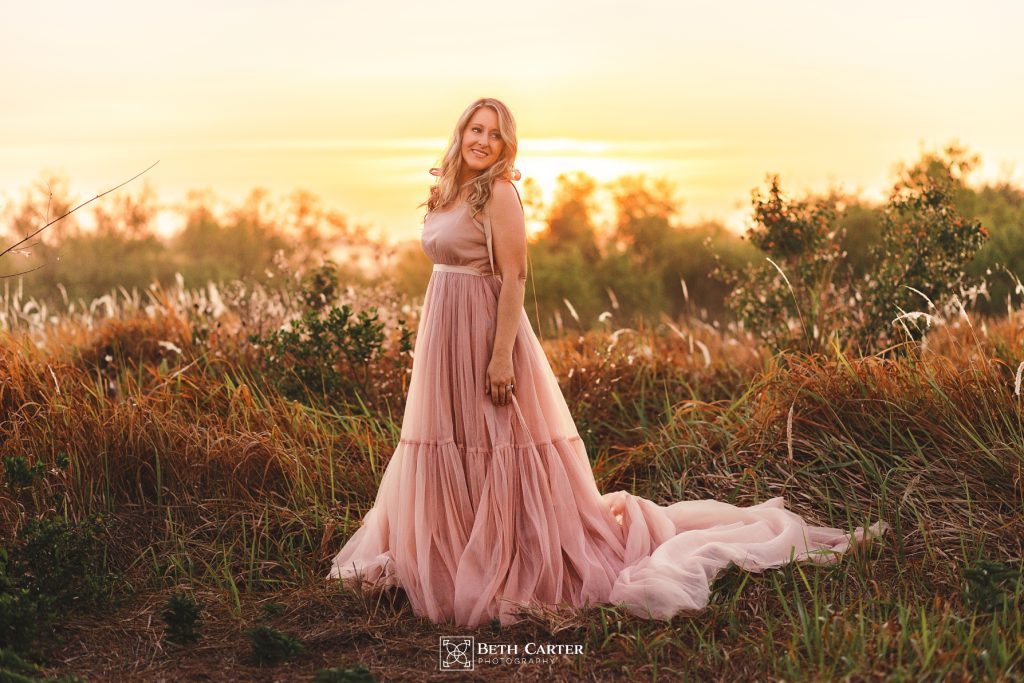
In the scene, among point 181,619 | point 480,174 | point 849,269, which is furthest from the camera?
point 849,269

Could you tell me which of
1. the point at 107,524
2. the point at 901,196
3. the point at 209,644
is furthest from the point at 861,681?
the point at 901,196

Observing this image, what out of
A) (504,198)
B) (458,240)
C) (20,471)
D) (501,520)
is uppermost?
(504,198)

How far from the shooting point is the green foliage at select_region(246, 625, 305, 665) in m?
3.97

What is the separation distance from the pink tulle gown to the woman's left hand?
0.07 m

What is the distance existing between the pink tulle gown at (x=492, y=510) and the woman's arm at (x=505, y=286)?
0.25ft

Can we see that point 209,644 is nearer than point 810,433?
Yes

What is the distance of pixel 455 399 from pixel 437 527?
598mm

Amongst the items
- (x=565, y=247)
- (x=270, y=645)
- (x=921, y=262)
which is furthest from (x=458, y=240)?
(x=565, y=247)

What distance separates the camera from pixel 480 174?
15.1 ft

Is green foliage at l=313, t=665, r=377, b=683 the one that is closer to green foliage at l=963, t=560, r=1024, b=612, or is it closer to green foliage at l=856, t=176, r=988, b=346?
green foliage at l=963, t=560, r=1024, b=612

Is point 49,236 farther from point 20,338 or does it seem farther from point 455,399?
point 455,399

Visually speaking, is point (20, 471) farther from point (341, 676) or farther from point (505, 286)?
point (505, 286)

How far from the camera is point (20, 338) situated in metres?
6.87

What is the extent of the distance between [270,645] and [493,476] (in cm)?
120
